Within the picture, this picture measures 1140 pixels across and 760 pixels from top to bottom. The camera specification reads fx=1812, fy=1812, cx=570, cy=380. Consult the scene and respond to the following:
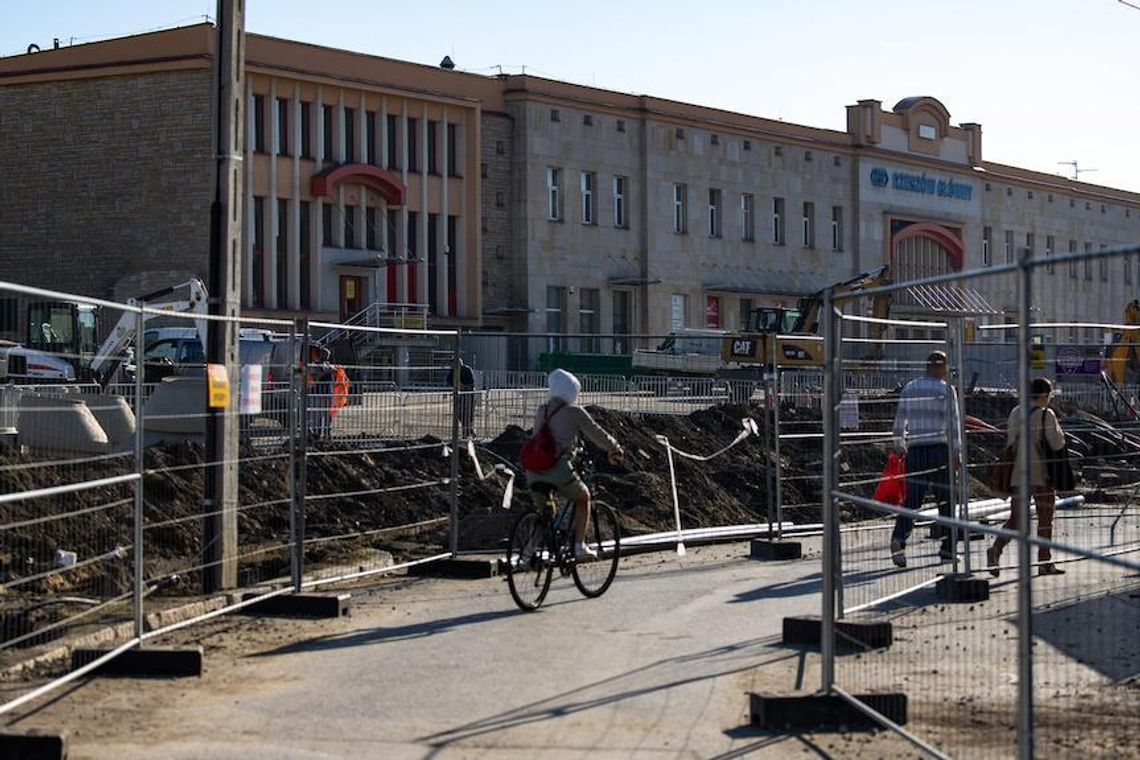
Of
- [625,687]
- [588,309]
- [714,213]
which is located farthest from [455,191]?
[625,687]

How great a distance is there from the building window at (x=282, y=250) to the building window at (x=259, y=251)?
0.97 meters

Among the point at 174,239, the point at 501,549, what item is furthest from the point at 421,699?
the point at 174,239

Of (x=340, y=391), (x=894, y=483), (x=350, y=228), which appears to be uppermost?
(x=350, y=228)

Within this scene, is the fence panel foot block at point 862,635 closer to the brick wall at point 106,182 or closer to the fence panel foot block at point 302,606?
the fence panel foot block at point 302,606

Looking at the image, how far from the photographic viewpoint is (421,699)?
1023cm

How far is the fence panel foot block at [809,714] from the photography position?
9.28 meters

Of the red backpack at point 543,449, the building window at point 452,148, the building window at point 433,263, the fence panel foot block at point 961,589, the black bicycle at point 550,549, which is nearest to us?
the fence panel foot block at point 961,589

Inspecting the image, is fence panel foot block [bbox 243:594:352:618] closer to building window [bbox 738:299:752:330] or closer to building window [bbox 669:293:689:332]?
building window [bbox 669:293:689:332]

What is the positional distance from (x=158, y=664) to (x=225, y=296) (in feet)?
12.5

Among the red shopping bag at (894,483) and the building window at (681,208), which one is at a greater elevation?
the building window at (681,208)

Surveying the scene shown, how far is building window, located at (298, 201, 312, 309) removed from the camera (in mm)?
62312

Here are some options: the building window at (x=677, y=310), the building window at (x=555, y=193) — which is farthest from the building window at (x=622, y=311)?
the building window at (x=555, y=193)

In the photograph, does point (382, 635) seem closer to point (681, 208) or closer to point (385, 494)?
point (385, 494)

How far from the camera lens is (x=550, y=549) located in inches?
559
